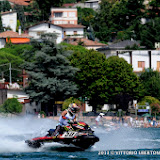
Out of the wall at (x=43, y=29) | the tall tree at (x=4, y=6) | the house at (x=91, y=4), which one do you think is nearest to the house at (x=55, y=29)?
the wall at (x=43, y=29)

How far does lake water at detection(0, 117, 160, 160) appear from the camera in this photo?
99.2ft

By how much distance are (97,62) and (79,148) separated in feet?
113

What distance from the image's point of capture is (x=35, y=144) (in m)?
31.1

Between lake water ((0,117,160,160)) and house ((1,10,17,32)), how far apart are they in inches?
3685

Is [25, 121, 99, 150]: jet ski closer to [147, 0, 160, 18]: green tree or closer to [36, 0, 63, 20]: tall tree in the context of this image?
[147, 0, 160, 18]: green tree

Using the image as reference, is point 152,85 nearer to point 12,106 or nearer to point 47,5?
point 12,106

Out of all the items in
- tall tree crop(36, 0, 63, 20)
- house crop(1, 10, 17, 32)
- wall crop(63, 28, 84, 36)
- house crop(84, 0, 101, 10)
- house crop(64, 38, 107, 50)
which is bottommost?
house crop(64, 38, 107, 50)

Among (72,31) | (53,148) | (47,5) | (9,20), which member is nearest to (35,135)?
(53,148)

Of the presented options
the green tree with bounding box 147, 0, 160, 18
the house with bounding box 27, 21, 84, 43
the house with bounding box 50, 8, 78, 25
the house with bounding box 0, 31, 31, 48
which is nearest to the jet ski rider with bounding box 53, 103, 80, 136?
the house with bounding box 0, 31, 31, 48

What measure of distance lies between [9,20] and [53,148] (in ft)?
320

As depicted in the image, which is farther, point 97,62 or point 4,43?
point 4,43

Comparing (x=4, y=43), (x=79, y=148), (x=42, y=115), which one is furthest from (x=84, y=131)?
(x=4, y=43)

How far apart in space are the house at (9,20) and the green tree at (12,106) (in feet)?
211

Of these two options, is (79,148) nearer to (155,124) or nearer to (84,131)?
(84,131)
